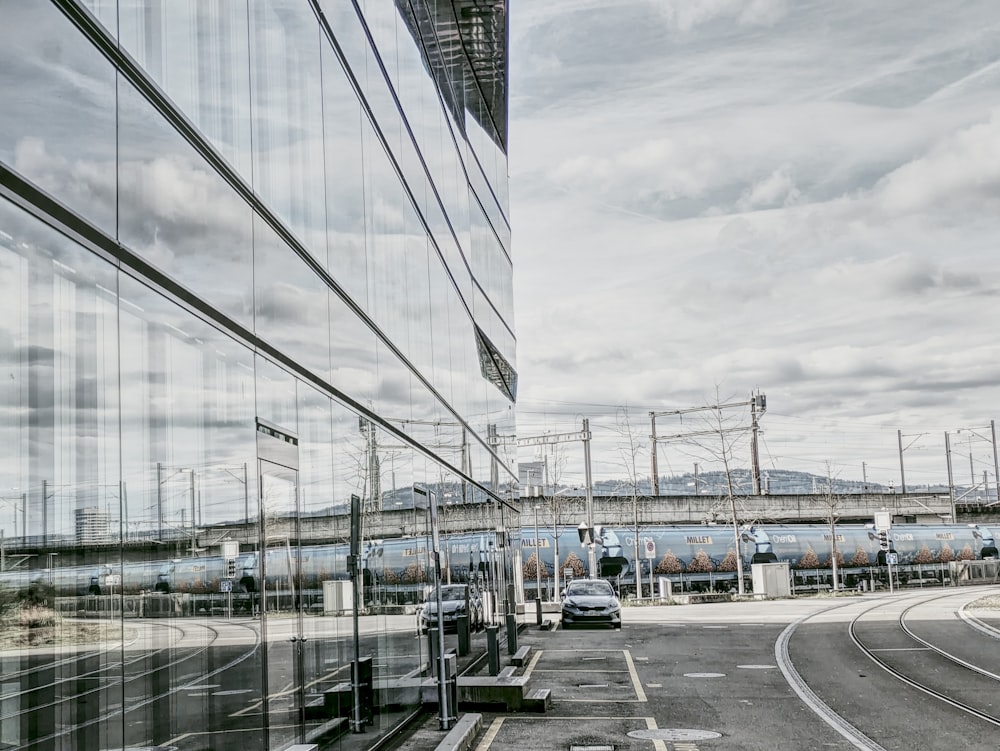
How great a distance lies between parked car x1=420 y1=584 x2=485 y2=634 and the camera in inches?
656

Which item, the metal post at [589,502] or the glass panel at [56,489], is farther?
the metal post at [589,502]

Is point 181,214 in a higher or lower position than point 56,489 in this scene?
higher

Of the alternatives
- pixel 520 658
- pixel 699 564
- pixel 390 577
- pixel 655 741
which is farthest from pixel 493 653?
pixel 699 564

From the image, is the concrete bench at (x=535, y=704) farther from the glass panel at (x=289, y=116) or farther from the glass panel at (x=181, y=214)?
the glass panel at (x=181, y=214)

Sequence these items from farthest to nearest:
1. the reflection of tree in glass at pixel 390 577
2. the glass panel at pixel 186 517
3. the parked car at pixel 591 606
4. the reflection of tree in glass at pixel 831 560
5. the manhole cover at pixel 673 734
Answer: the reflection of tree in glass at pixel 831 560, the parked car at pixel 591 606, the manhole cover at pixel 673 734, the reflection of tree in glass at pixel 390 577, the glass panel at pixel 186 517

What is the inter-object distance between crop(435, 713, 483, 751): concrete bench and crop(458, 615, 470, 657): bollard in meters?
5.54

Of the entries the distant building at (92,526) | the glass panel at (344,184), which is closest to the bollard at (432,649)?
the glass panel at (344,184)

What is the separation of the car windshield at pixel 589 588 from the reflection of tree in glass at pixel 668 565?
18.2 m

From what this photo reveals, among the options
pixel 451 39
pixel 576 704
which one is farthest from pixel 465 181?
pixel 576 704

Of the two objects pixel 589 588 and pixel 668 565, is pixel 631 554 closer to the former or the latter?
pixel 668 565

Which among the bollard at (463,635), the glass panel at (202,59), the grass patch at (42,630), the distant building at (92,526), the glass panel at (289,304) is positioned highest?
the glass panel at (202,59)

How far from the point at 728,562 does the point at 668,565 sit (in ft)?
12.0

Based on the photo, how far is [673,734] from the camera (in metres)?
14.2

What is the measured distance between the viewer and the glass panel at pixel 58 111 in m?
4.91
